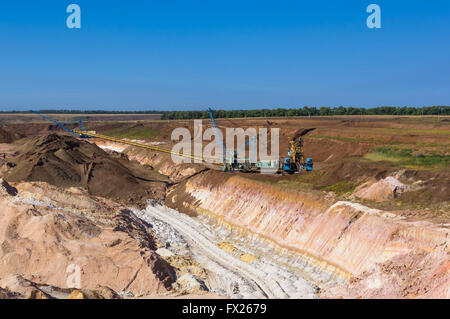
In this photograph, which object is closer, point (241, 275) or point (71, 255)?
point (71, 255)

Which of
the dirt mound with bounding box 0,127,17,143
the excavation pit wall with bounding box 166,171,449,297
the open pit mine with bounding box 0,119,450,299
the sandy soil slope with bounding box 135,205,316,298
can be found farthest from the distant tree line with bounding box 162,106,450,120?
the sandy soil slope with bounding box 135,205,316,298

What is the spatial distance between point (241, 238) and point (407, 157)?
72.8 feet

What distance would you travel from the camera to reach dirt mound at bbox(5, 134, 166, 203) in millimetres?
55562

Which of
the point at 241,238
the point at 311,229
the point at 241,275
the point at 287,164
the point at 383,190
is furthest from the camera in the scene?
the point at 287,164

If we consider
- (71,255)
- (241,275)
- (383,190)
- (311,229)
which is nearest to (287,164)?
(383,190)

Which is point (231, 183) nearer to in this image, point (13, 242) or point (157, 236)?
point (157, 236)

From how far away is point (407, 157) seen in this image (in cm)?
4997

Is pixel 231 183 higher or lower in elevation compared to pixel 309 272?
higher

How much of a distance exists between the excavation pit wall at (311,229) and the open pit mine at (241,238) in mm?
100

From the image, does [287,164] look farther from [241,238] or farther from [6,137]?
[6,137]

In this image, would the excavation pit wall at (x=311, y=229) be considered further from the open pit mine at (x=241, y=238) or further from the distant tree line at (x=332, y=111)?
the distant tree line at (x=332, y=111)
